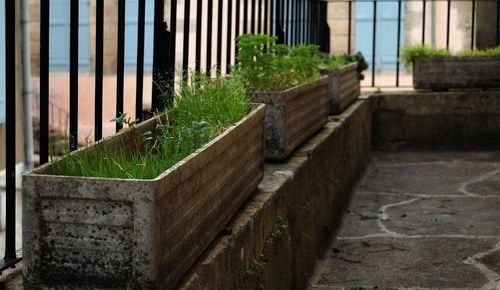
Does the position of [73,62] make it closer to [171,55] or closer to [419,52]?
[171,55]

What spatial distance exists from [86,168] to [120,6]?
3.01ft

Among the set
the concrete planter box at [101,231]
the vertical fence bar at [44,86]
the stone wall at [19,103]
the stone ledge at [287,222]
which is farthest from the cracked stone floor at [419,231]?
the stone wall at [19,103]

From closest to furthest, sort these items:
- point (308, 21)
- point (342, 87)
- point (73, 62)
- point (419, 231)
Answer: point (73, 62) → point (419, 231) → point (342, 87) → point (308, 21)

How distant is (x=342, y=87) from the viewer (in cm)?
742

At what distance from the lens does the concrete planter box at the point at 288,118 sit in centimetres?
464

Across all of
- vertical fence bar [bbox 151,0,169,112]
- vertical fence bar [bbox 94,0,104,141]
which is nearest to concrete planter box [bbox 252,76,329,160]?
vertical fence bar [bbox 151,0,169,112]

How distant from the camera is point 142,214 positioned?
2230mm

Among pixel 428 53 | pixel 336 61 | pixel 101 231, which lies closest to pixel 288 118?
pixel 101 231

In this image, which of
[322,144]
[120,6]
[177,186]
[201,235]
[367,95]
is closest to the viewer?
[177,186]

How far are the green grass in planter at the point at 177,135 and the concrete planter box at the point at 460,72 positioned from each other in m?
5.21

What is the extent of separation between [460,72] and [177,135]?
6.27 metres

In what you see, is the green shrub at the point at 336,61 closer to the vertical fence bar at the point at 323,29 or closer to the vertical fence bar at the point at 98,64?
the vertical fence bar at the point at 323,29

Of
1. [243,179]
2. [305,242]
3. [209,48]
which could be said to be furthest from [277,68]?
[243,179]

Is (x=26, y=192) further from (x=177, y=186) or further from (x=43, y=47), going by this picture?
(x=43, y=47)
